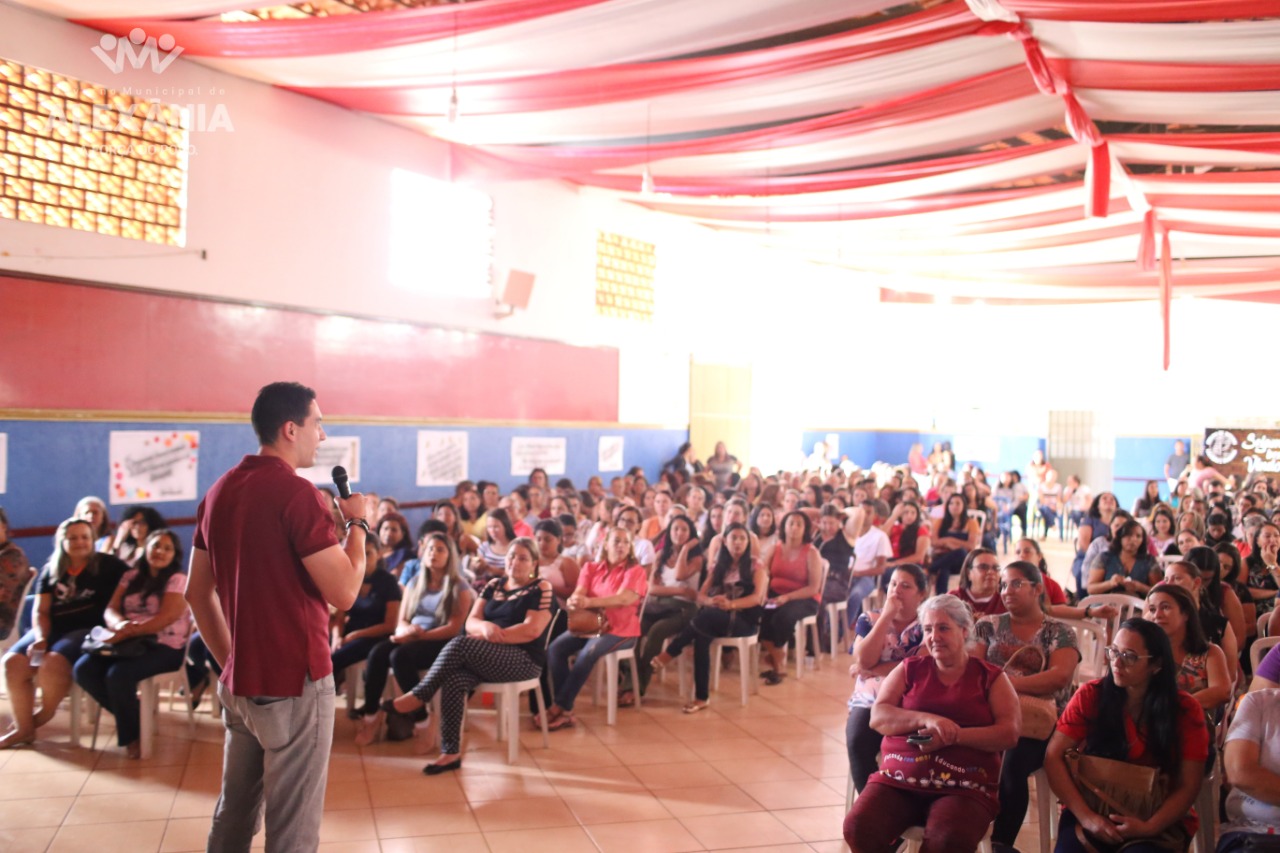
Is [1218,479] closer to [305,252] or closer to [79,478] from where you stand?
[305,252]

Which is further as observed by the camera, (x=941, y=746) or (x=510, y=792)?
(x=510, y=792)

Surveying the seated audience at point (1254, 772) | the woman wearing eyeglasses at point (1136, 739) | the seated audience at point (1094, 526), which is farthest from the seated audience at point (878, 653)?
the seated audience at point (1094, 526)

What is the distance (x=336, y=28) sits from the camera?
18.8 ft

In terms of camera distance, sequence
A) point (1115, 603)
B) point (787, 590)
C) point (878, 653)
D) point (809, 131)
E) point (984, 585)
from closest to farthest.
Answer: point (878, 653), point (984, 585), point (1115, 603), point (787, 590), point (809, 131)

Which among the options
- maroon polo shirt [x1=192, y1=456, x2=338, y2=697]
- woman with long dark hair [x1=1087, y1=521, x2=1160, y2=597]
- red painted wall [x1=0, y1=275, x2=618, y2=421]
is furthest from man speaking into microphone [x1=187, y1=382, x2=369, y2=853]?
red painted wall [x1=0, y1=275, x2=618, y2=421]

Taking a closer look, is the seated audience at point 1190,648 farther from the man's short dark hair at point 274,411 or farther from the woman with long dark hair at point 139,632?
the woman with long dark hair at point 139,632

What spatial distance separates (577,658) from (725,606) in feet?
3.27

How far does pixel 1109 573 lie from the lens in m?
5.67

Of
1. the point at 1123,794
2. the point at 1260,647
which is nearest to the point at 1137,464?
the point at 1260,647

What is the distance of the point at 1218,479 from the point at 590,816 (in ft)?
35.3

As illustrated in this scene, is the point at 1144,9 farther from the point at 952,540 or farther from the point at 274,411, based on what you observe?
the point at 274,411

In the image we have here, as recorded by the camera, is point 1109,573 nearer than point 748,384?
Yes

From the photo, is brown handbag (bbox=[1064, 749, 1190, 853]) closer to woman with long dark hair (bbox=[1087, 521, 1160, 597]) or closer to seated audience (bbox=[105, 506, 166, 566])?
woman with long dark hair (bbox=[1087, 521, 1160, 597])

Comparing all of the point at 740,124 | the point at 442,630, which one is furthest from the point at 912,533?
the point at 442,630
